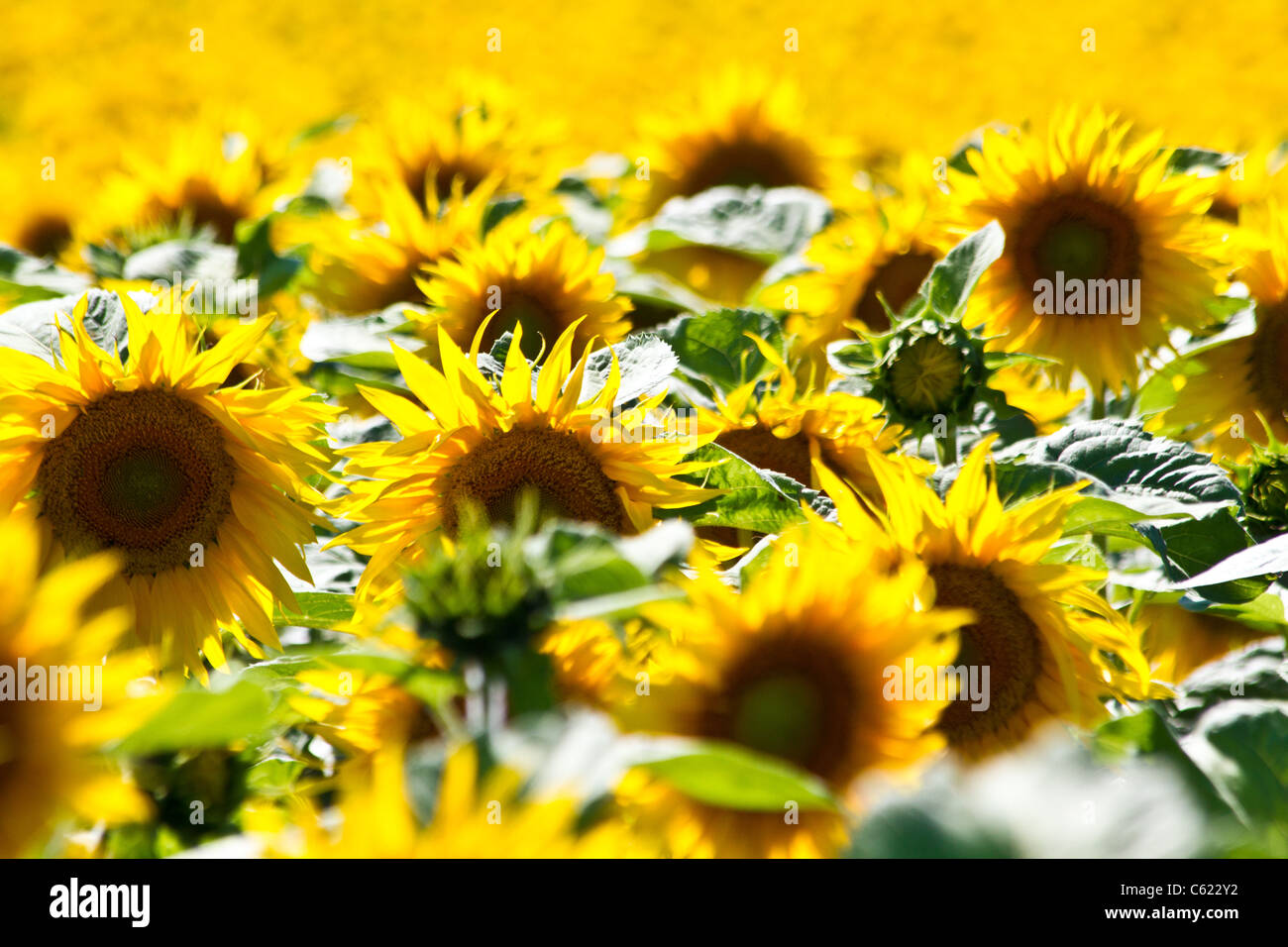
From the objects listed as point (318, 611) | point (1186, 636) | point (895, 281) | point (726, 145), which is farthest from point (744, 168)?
point (318, 611)

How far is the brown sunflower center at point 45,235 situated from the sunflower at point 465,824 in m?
1.75

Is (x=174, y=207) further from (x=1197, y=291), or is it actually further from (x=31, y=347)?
(x=1197, y=291)

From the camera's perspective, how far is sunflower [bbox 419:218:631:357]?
1.11 metres

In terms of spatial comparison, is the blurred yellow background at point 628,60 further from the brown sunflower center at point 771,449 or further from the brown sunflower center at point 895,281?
the brown sunflower center at point 771,449

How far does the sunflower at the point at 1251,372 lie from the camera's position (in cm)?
107

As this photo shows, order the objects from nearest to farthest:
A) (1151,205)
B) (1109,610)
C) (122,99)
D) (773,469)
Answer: (1109,610)
(773,469)
(1151,205)
(122,99)

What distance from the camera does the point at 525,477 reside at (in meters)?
0.82

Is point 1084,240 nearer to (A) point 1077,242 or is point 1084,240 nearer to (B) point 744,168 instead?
(A) point 1077,242

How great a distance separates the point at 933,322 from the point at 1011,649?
0.92 ft

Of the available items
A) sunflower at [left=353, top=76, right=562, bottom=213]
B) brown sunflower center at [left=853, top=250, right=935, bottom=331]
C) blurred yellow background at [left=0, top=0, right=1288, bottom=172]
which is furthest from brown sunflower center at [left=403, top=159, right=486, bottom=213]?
blurred yellow background at [left=0, top=0, right=1288, bottom=172]

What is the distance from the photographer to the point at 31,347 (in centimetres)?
88

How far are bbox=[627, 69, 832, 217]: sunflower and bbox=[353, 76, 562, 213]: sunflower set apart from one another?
168 mm

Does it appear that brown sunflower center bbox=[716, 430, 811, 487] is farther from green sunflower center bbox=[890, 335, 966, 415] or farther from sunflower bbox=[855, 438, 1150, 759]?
sunflower bbox=[855, 438, 1150, 759]

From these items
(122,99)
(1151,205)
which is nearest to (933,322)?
(1151,205)
